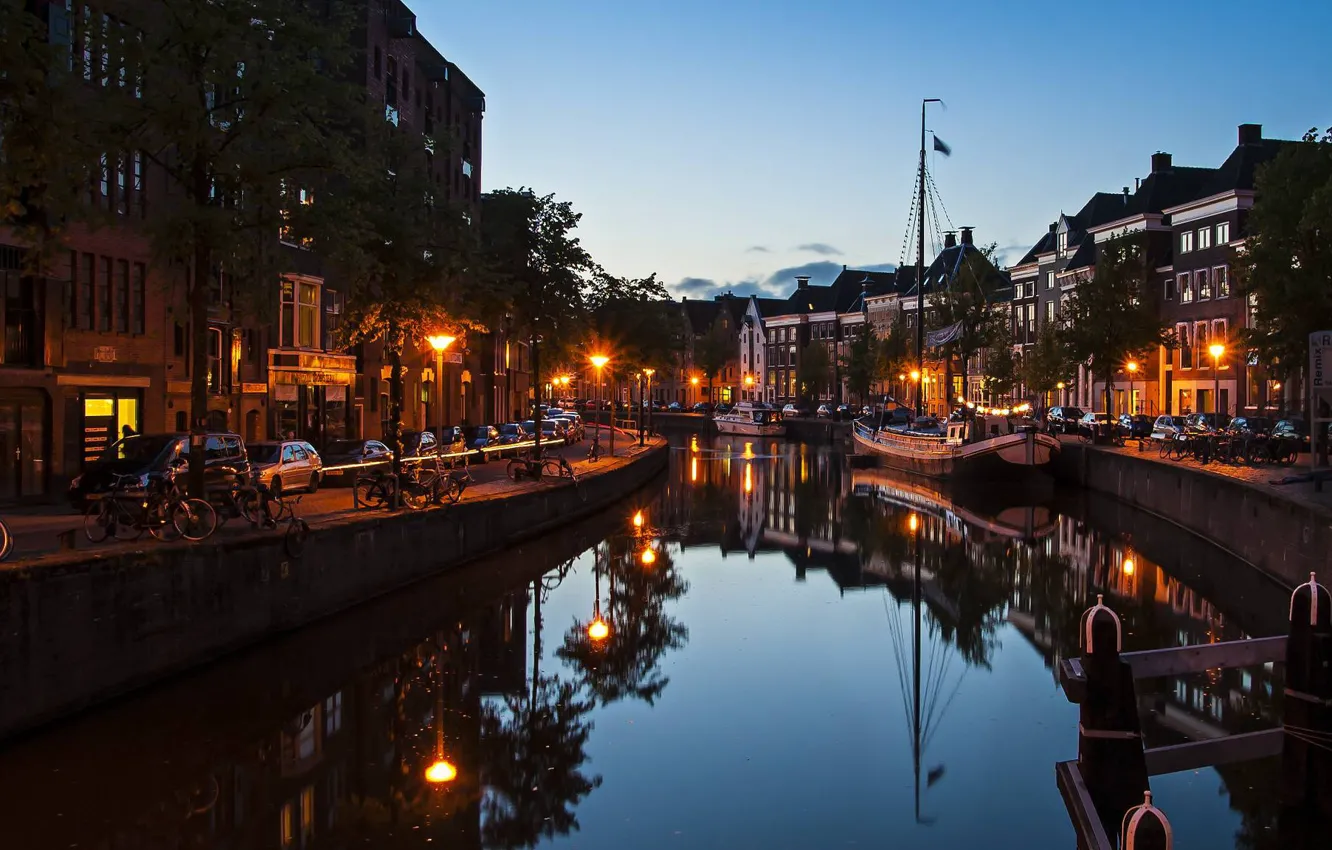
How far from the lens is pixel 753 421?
111 metres

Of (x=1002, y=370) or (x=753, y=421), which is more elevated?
(x=1002, y=370)

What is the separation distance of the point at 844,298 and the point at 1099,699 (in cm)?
14304

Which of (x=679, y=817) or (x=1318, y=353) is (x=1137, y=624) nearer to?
(x=1318, y=353)

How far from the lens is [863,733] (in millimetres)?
15820

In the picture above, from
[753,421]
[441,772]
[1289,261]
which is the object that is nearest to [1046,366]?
[753,421]

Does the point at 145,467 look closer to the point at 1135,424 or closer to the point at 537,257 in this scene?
the point at 537,257

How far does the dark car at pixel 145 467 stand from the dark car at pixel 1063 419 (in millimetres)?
52678

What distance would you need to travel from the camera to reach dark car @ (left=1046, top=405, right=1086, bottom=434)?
74.0 metres

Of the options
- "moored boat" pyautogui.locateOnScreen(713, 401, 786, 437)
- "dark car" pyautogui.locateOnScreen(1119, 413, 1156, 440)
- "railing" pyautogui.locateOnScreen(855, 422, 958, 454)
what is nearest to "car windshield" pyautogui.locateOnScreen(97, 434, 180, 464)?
"railing" pyautogui.locateOnScreen(855, 422, 958, 454)

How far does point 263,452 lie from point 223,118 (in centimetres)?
1352

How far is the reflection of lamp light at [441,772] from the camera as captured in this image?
44.6ft

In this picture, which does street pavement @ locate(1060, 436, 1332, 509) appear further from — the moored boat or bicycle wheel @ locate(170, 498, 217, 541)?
the moored boat

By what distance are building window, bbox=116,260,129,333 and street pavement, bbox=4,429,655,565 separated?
6834 millimetres

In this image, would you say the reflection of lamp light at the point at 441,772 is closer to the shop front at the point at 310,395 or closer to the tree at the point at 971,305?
the shop front at the point at 310,395
